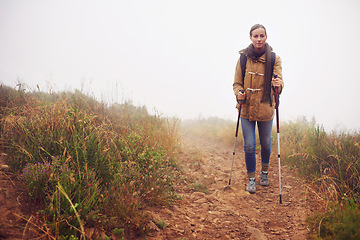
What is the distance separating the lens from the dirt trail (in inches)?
81.0

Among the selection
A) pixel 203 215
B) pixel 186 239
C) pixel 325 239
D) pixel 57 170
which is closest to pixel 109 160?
pixel 57 170

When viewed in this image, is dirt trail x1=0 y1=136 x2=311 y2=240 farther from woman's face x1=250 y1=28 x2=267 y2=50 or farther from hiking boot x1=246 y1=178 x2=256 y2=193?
woman's face x1=250 y1=28 x2=267 y2=50

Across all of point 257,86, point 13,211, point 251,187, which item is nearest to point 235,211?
point 251,187

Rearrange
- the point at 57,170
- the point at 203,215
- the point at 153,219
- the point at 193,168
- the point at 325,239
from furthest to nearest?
the point at 193,168 < the point at 203,215 < the point at 153,219 < the point at 57,170 < the point at 325,239

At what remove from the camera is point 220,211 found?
3447mm

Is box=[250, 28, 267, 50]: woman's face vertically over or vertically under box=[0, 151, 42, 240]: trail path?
over

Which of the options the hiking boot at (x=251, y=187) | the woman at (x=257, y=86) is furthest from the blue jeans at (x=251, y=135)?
the hiking boot at (x=251, y=187)

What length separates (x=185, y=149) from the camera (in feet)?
23.0

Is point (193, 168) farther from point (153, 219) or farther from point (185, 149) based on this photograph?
point (153, 219)

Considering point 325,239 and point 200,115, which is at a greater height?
point 200,115

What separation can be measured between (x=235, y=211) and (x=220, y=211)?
0.83 ft

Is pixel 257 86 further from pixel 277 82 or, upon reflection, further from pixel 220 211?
pixel 220 211

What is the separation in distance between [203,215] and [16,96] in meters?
4.53

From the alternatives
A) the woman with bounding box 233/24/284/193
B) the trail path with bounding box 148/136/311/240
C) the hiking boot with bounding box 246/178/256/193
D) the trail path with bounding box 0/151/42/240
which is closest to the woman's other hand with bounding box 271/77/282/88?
the woman with bounding box 233/24/284/193
